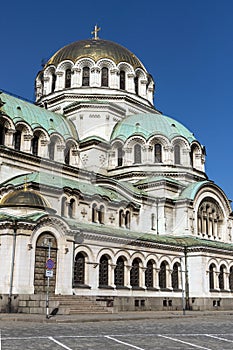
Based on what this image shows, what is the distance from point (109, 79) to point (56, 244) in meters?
23.8

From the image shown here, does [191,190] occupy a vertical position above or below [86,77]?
below

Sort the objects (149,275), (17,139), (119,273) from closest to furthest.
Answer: (119,273), (149,275), (17,139)

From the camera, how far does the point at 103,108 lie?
141 ft

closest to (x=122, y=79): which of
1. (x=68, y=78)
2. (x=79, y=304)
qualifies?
(x=68, y=78)

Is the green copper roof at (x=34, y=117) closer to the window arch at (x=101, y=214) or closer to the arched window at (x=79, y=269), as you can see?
the window arch at (x=101, y=214)

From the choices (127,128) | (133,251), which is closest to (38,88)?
(127,128)

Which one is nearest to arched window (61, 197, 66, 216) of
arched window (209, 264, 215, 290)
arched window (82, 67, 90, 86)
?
arched window (209, 264, 215, 290)

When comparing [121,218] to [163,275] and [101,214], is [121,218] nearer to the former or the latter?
[101,214]

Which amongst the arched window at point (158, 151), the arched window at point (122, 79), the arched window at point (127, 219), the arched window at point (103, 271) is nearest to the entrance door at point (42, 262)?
the arched window at point (103, 271)

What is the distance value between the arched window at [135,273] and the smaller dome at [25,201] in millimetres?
7494

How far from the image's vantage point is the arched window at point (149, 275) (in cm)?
3138

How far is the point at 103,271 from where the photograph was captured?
28375mm

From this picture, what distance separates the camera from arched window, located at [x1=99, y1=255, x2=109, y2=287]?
28125mm

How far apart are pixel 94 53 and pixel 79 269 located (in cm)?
2538
